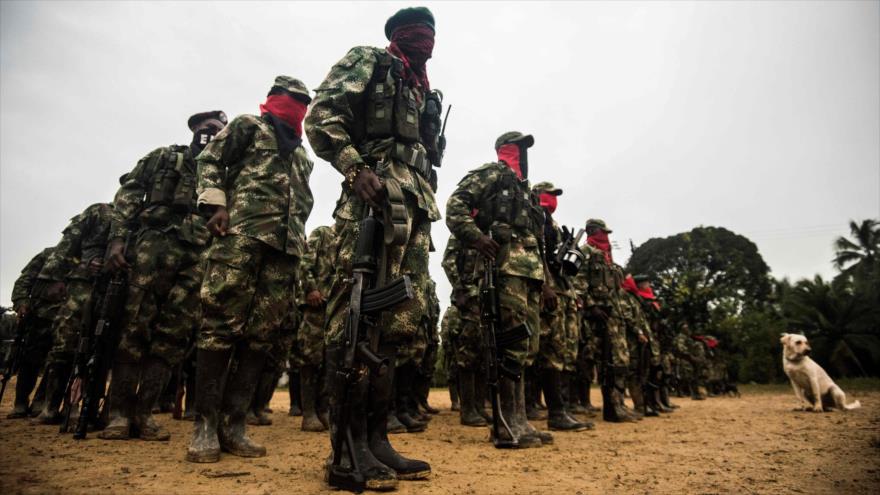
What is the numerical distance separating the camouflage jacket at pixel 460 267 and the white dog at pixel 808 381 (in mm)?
7286

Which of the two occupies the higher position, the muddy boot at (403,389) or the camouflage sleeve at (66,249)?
the camouflage sleeve at (66,249)

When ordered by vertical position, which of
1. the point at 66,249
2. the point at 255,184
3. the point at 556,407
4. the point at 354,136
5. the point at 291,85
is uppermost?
the point at 291,85

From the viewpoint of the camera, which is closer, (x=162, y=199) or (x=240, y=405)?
(x=240, y=405)

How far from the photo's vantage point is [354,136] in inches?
125

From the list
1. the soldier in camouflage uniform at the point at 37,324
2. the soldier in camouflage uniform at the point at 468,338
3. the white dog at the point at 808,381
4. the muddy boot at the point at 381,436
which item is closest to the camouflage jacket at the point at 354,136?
the muddy boot at the point at 381,436

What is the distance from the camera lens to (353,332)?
2541 millimetres

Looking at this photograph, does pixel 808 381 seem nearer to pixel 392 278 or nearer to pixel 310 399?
pixel 310 399

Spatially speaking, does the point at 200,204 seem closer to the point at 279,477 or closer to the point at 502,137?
the point at 279,477

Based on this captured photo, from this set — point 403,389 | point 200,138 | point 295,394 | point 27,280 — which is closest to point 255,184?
point 200,138

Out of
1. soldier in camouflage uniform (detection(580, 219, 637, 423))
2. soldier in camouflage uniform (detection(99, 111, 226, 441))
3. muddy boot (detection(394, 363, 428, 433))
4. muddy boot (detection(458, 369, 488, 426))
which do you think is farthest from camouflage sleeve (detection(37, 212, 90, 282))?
soldier in camouflage uniform (detection(580, 219, 637, 423))

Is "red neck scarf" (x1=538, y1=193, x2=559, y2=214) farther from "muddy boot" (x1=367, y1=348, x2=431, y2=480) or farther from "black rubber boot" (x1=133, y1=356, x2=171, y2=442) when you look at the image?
"black rubber boot" (x1=133, y1=356, x2=171, y2=442)

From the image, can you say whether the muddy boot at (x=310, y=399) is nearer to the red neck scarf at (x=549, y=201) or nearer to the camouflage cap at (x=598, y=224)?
the red neck scarf at (x=549, y=201)

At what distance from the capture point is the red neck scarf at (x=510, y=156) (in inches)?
216

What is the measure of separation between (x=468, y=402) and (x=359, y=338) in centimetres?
452
